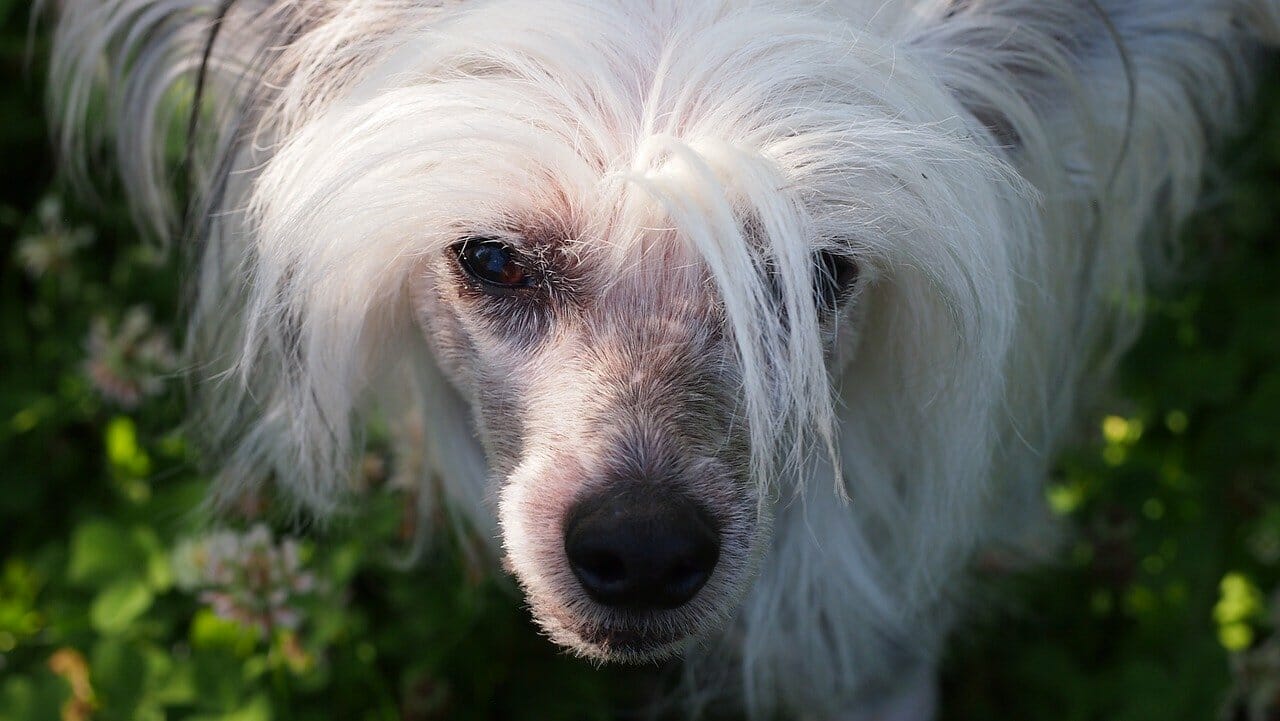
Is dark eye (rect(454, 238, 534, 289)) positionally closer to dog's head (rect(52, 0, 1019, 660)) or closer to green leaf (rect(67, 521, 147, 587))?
dog's head (rect(52, 0, 1019, 660))

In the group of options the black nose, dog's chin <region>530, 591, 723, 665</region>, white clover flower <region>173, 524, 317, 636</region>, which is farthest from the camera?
white clover flower <region>173, 524, 317, 636</region>

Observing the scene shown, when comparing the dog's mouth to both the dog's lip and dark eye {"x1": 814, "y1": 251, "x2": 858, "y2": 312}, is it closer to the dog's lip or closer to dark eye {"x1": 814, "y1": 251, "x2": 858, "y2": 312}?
the dog's lip

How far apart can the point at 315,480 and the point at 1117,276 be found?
54.1 inches

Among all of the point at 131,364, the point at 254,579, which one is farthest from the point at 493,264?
the point at 131,364

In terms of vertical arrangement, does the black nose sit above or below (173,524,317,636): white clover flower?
above

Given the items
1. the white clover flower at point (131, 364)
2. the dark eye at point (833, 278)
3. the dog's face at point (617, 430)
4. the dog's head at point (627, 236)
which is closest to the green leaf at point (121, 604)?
the white clover flower at point (131, 364)

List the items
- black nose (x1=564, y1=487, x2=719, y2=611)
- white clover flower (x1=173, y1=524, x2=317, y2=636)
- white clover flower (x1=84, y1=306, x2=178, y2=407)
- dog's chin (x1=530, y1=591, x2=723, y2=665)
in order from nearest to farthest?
black nose (x1=564, y1=487, x2=719, y2=611) → dog's chin (x1=530, y1=591, x2=723, y2=665) → white clover flower (x1=173, y1=524, x2=317, y2=636) → white clover flower (x1=84, y1=306, x2=178, y2=407)

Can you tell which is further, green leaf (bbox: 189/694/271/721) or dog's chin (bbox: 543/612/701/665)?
green leaf (bbox: 189/694/271/721)

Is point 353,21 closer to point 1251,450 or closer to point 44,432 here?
point 44,432

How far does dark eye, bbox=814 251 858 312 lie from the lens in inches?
54.9

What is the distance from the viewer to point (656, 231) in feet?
4.25

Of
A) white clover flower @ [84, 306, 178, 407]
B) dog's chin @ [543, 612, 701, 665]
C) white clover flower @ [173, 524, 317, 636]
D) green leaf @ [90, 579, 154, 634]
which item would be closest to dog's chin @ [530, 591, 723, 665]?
dog's chin @ [543, 612, 701, 665]

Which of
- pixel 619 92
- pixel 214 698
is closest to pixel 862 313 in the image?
pixel 619 92

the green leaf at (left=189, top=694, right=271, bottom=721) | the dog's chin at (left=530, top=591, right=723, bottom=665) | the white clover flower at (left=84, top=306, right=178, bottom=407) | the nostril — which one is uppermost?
the white clover flower at (left=84, top=306, right=178, bottom=407)
